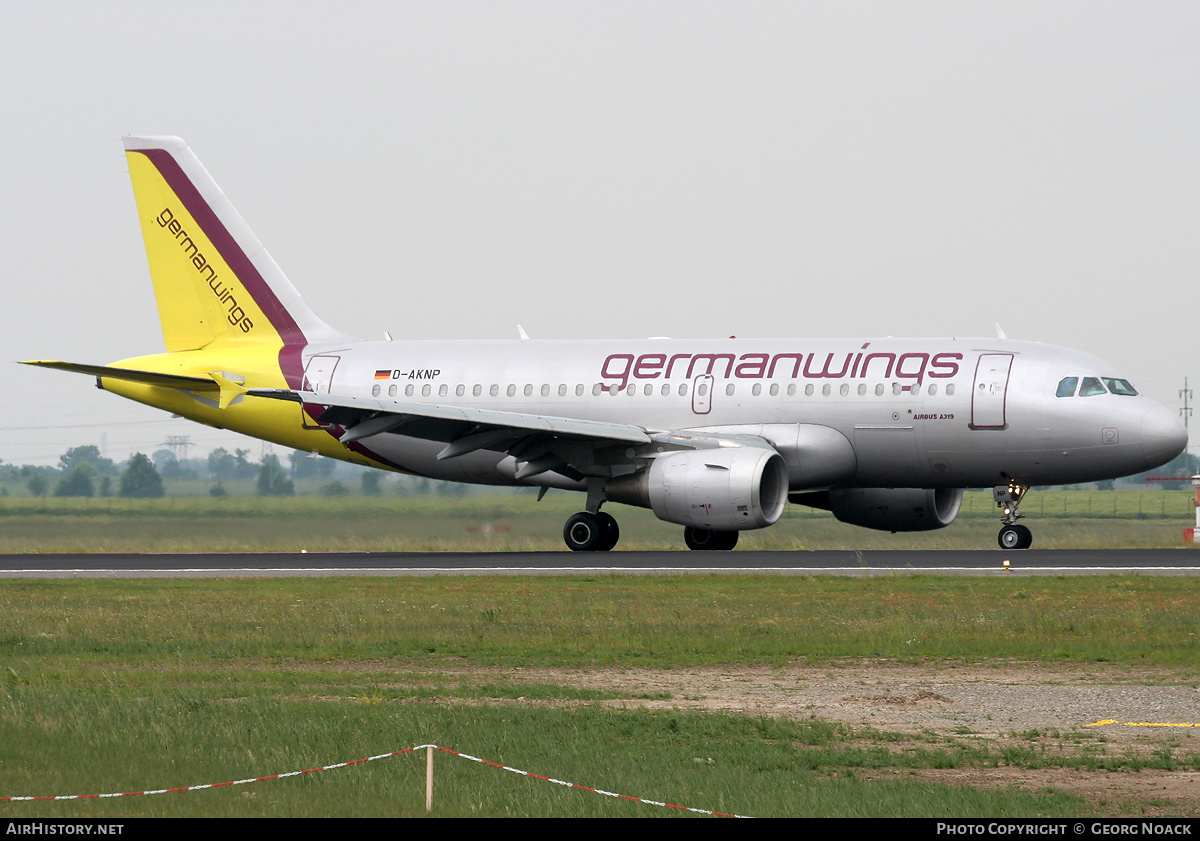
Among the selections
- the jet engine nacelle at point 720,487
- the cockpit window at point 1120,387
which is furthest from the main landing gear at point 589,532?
the cockpit window at point 1120,387

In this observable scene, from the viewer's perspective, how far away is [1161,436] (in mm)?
30078

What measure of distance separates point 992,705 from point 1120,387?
62.0ft

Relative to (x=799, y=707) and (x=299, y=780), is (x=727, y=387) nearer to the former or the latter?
(x=799, y=707)

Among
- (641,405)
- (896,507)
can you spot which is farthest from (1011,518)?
(641,405)

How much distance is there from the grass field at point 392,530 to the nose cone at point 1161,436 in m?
4.49

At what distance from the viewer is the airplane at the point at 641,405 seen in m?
30.6

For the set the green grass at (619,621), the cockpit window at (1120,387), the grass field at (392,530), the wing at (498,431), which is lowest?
the green grass at (619,621)

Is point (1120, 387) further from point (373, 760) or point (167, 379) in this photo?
point (373, 760)

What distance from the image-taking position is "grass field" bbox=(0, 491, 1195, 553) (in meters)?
35.9

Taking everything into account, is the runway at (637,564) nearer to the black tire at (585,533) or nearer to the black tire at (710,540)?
the black tire at (585,533)

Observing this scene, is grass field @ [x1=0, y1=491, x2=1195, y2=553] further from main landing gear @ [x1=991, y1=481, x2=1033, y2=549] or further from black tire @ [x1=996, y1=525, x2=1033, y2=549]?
black tire @ [x1=996, y1=525, x2=1033, y2=549]
